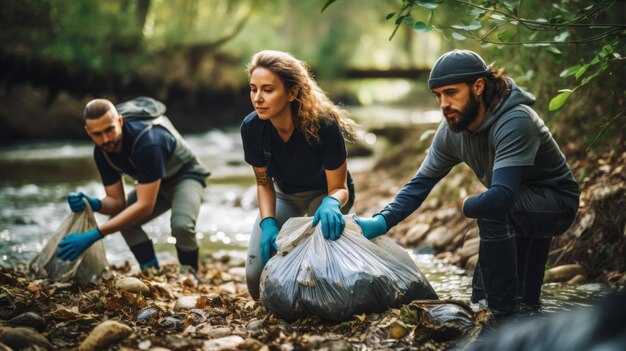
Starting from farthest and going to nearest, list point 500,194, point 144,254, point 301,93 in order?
1. point 144,254
2. point 301,93
3. point 500,194

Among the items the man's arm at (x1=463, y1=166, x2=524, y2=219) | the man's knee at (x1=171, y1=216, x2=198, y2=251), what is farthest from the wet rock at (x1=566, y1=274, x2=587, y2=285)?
the man's knee at (x1=171, y1=216, x2=198, y2=251)

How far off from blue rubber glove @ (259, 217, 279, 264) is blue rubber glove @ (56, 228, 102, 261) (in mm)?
1248

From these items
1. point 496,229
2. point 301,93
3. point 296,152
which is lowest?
point 496,229

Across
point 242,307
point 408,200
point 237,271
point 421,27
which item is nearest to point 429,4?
point 421,27

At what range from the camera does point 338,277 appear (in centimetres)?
288

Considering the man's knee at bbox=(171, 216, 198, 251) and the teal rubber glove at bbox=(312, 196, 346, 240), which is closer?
the teal rubber glove at bbox=(312, 196, 346, 240)

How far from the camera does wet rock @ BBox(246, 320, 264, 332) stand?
2.90 meters

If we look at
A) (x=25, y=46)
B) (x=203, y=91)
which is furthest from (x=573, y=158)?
(x=203, y=91)

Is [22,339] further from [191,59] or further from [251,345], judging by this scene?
[191,59]

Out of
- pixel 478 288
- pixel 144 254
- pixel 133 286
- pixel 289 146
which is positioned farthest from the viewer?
pixel 144 254

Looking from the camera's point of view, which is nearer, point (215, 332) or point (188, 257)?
point (215, 332)

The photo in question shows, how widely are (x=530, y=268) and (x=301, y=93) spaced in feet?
4.92

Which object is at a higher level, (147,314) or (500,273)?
(500,273)

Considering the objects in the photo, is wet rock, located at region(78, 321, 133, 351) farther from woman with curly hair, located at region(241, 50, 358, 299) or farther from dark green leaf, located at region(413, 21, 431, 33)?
dark green leaf, located at region(413, 21, 431, 33)
